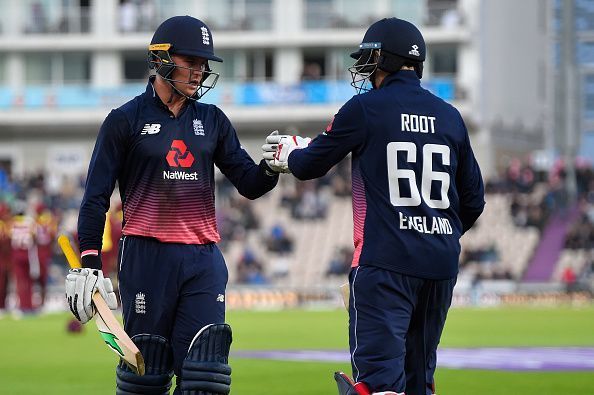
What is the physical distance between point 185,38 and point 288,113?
53447mm

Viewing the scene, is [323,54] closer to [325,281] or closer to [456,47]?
[456,47]

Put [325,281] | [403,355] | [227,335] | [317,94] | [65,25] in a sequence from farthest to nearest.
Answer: [65,25], [317,94], [325,281], [227,335], [403,355]

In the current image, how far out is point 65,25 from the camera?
66500mm

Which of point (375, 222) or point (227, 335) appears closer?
point (375, 222)

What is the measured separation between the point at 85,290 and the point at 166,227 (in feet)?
2.21

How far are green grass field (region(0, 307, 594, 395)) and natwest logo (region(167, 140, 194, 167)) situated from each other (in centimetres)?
547

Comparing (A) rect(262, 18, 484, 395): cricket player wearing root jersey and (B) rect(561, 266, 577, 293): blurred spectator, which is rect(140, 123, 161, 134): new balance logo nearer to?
(A) rect(262, 18, 484, 395): cricket player wearing root jersey

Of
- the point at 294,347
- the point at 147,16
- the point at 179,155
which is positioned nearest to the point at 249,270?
the point at 294,347

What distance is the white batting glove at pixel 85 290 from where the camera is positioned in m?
9.10

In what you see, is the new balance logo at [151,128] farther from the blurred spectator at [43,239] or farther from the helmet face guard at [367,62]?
the blurred spectator at [43,239]

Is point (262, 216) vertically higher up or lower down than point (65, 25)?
lower down

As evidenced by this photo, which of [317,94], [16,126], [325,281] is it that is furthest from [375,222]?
[16,126]

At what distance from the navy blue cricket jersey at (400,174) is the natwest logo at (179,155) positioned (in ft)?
3.18

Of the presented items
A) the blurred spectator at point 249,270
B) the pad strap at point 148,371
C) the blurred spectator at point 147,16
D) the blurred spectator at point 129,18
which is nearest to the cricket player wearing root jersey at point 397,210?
the pad strap at point 148,371
